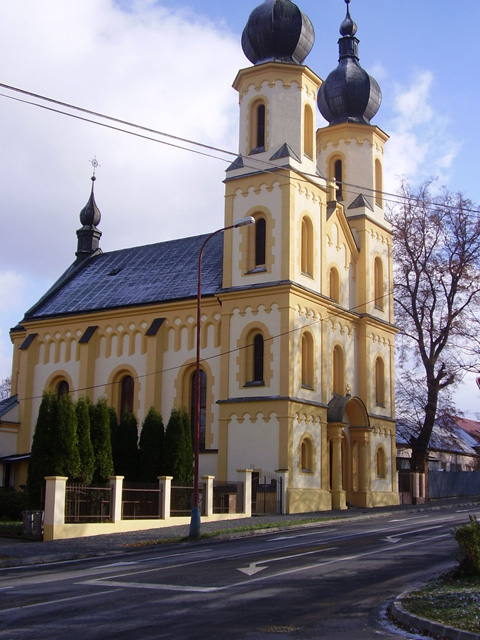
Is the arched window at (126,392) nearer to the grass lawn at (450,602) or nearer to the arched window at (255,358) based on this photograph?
the arched window at (255,358)

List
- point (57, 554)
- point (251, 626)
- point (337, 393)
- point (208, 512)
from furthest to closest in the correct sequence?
point (337, 393)
point (208, 512)
point (57, 554)
point (251, 626)

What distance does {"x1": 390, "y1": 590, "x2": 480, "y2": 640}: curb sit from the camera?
8499 mm

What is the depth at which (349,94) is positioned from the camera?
42656mm

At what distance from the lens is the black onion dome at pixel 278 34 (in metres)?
36.2

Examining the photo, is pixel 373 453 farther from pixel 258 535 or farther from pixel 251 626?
pixel 251 626

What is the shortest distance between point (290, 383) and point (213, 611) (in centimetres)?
2279

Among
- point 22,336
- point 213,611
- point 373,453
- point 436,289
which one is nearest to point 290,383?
point 373,453

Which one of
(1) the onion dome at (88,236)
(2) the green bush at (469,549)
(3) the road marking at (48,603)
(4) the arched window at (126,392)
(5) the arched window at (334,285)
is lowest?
(3) the road marking at (48,603)

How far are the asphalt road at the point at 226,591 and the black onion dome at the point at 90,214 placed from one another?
33.8m

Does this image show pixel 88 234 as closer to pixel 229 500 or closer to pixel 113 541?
pixel 229 500

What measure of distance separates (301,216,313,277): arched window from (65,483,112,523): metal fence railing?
14.6 meters

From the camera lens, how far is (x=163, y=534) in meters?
23.8

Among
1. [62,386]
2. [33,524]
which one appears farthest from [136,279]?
[33,524]

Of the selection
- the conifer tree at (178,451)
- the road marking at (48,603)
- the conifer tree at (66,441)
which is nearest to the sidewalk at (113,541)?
the conifer tree at (66,441)
